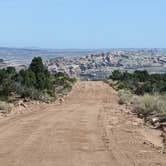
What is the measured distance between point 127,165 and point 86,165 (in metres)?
0.89

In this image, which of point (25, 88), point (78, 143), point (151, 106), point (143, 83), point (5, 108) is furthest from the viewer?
point (143, 83)

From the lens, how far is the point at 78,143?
1620 cm

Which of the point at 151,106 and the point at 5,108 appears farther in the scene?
the point at 5,108

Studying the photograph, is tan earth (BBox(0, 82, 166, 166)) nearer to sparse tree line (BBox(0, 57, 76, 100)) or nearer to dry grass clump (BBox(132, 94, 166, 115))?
dry grass clump (BBox(132, 94, 166, 115))

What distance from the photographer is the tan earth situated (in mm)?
13117

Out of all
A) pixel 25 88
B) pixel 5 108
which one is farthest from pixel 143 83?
pixel 5 108

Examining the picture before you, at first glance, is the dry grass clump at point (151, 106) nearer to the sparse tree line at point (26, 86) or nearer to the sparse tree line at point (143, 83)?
the sparse tree line at point (26, 86)

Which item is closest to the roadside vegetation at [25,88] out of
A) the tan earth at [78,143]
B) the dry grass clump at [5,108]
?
the dry grass clump at [5,108]

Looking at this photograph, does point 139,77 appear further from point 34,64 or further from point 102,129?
point 102,129

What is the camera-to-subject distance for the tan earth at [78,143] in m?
13.1

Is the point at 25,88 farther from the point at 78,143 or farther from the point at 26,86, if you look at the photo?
the point at 78,143

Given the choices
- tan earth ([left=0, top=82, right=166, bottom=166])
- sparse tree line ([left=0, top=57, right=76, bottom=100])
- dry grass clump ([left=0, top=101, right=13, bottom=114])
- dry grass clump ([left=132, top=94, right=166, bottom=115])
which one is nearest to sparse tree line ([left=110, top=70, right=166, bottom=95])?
sparse tree line ([left=0, top=57, right=76, bottom=100])

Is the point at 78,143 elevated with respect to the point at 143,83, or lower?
elevated

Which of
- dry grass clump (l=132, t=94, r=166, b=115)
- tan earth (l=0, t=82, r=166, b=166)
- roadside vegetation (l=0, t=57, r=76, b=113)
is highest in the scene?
tan earth (l=0, t=82, r=166, b=166)
